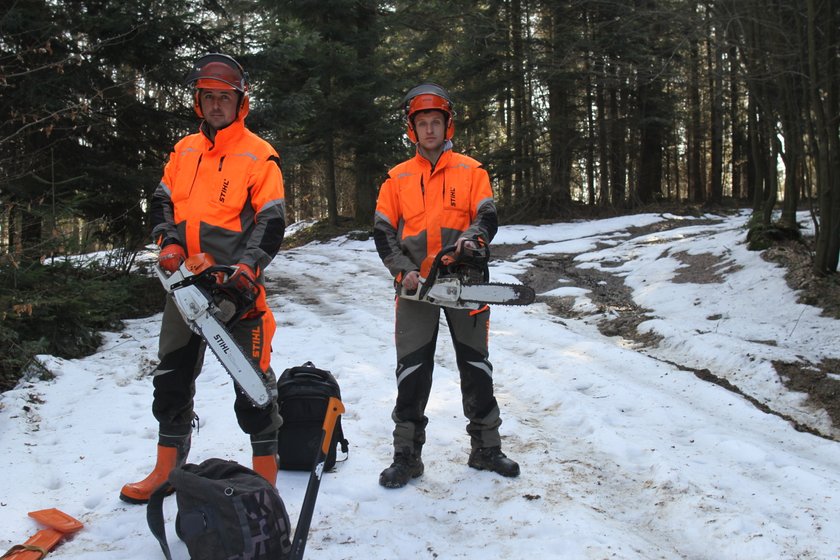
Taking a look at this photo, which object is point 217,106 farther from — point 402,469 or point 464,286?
point 402,469

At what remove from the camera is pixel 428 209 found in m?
3.94

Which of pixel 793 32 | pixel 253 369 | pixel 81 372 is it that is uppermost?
pixel 793 32

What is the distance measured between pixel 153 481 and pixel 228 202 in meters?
1.73

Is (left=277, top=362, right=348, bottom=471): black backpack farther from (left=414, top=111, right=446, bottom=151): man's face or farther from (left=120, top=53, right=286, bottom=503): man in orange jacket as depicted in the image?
(left=414, top=111, right=446, bottom=151): man's face

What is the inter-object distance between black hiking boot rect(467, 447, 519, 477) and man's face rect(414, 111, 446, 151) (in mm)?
2043

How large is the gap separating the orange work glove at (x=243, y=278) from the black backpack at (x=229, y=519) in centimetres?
94

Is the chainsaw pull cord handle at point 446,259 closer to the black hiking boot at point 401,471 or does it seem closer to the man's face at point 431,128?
the man's face at point 431,128

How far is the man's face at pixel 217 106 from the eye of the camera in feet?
11.2

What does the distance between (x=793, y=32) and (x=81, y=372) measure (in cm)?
1091

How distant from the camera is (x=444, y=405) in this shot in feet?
18.0

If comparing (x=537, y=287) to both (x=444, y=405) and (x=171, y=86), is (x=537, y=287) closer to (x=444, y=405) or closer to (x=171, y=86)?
(x=444, y=405)

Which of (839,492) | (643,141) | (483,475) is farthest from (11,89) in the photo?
(643,141)

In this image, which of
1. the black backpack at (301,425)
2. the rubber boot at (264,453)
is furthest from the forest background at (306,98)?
the rubber boot at (264,453)

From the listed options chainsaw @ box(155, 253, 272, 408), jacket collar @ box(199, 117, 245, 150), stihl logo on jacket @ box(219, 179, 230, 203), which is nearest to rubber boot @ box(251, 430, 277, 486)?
chainsaw @ box(155, 253, 272, 408)
